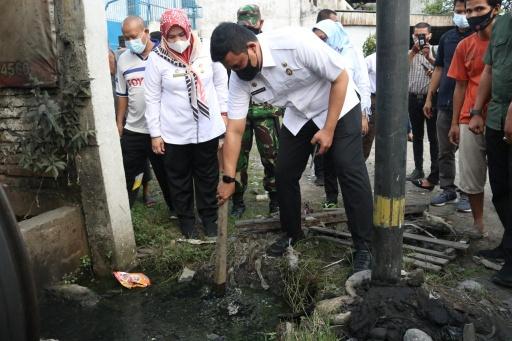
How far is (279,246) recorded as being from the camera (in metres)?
3.77

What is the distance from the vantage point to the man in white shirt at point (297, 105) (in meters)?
3.03

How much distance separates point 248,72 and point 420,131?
3.53 metres

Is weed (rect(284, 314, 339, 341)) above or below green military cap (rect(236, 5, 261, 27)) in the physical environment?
below

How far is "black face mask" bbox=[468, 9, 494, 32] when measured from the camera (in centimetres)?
351

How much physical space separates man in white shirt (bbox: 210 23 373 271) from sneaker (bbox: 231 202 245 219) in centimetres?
114

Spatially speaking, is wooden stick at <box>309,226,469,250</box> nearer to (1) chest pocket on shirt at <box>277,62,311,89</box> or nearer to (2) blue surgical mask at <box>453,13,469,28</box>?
(1) chest pocket on shirt at <box>277,62,311,89</box>

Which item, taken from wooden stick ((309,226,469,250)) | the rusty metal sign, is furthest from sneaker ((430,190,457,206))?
the rusty metal sign

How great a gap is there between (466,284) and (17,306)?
263 cm

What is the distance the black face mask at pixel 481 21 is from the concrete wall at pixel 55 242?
10.7 ft

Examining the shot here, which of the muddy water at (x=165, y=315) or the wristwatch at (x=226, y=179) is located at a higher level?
the wristwatch at (x=226, y=179)

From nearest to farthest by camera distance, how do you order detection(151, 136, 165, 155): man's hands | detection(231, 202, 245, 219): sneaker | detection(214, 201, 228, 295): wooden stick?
1. detection(214, 201, 228, 295): wooden stick
2. detection(151, 136, 165, 155): man's hands
3. detection(231, 202, 245, 219): sneaker

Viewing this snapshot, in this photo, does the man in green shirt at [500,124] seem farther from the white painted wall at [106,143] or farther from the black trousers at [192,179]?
the white painted wall at [106,143]

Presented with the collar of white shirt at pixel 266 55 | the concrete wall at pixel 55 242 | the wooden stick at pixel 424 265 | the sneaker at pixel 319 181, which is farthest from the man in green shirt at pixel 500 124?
the concrete wall at pixel 55 242

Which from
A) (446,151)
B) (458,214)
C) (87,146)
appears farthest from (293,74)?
(446,151)
